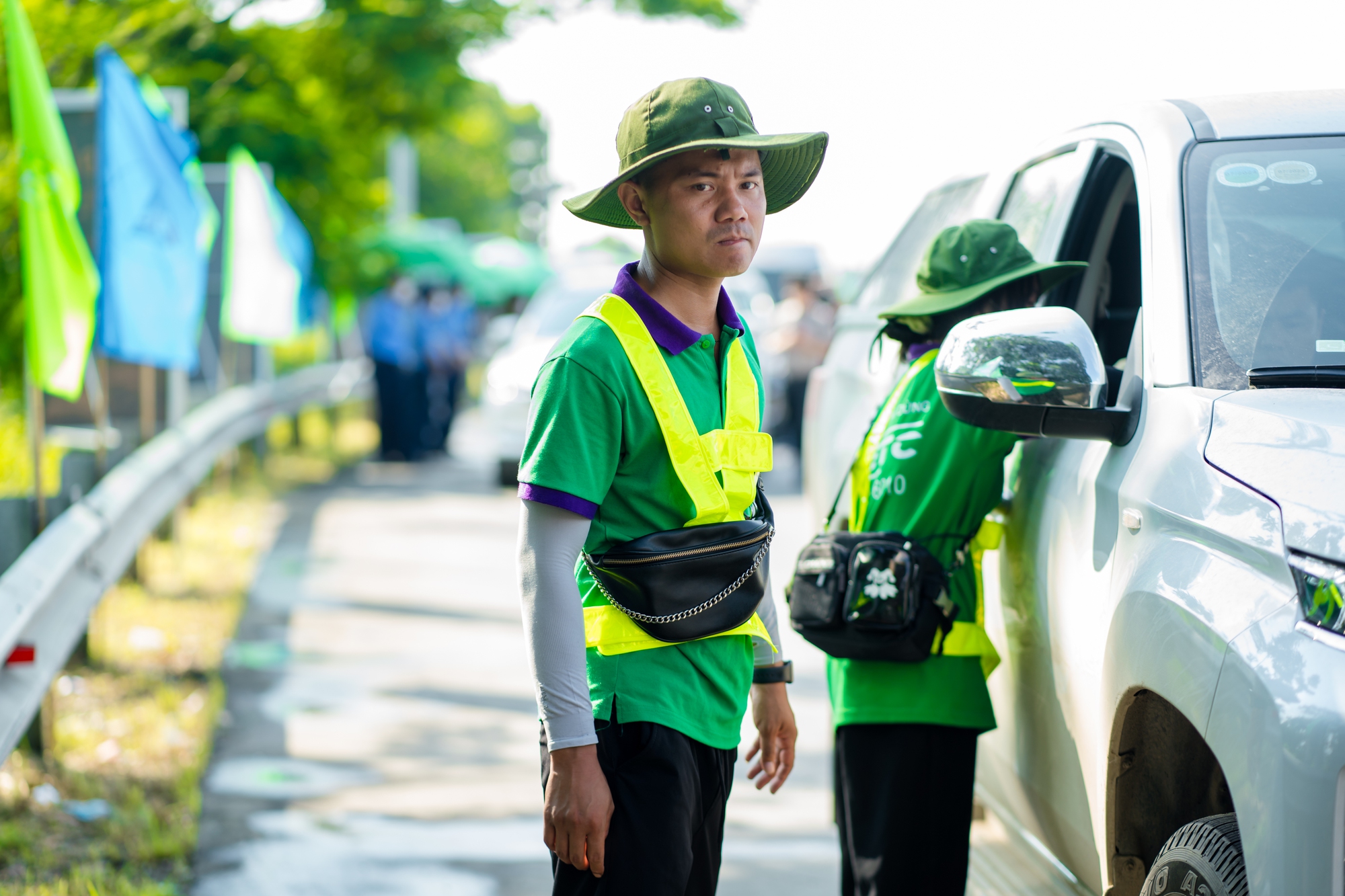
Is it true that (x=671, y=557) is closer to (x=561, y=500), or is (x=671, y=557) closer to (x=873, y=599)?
(x=561, y=500)

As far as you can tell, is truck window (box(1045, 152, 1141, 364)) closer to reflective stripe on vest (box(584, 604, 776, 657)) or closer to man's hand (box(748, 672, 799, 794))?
man's hand (box(748, 672, 799, 794))

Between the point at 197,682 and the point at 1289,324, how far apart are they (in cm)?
504

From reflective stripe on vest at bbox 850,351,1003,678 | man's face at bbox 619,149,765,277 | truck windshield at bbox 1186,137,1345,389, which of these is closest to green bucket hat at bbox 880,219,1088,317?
reflective stripe on vest at bbox 850,351,1003,678

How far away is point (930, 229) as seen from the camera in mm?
4949

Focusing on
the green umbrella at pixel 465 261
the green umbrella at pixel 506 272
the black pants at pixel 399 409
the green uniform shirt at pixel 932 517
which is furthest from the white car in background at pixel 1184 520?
the green umbrella at pixel 506 272

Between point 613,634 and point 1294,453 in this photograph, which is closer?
point 1294,453

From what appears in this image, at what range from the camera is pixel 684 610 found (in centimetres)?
244

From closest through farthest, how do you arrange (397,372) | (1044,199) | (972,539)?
(972,539) < (1044,199) < (397,372)

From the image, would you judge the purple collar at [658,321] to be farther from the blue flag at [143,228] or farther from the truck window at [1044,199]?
the blue flag at [143,228]

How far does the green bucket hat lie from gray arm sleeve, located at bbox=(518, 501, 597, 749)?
4.33 feet

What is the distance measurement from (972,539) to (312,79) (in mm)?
11412

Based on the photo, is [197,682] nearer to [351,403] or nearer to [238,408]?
[238,408]

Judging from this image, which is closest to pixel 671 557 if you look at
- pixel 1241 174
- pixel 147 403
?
pixel 1241 174

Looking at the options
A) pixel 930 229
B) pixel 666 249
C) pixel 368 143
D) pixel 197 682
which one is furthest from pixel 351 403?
pixel 666 249
